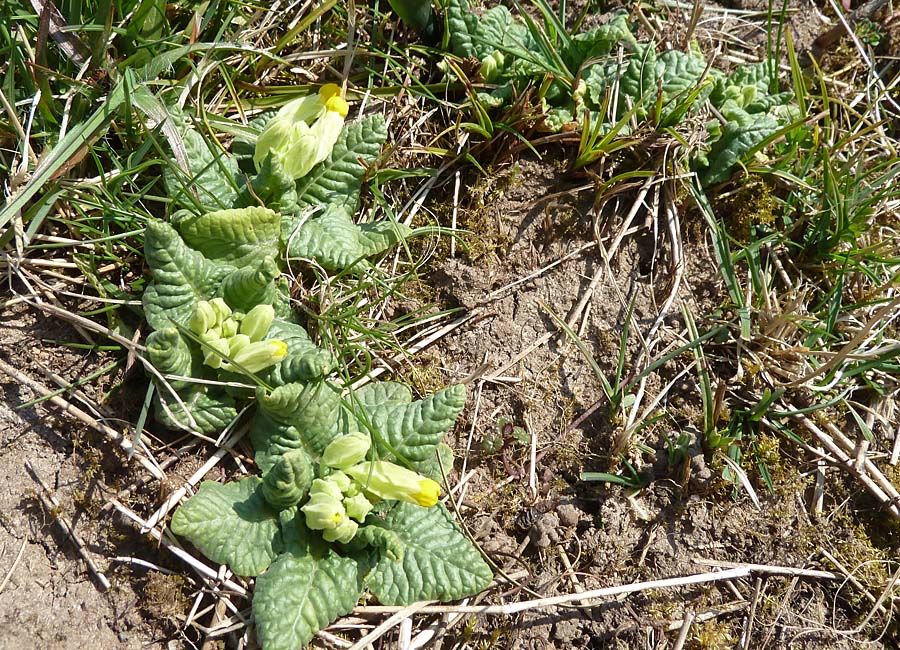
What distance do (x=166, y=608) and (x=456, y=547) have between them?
935 mm

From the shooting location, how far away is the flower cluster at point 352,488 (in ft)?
8.31

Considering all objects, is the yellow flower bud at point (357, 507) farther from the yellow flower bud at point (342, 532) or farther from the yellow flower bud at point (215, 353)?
the yellow flower bud at point (215, 353)

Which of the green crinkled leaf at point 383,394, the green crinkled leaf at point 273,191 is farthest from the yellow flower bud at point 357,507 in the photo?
the green crinkled leaf at point 273,191

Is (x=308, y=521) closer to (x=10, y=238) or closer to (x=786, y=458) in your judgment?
(x=10, y=238)

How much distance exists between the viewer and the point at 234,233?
2766mm

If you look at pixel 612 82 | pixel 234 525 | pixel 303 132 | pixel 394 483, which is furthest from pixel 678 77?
pixel 234 525

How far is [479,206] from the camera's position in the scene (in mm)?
3252

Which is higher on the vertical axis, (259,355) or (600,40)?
(600,40)

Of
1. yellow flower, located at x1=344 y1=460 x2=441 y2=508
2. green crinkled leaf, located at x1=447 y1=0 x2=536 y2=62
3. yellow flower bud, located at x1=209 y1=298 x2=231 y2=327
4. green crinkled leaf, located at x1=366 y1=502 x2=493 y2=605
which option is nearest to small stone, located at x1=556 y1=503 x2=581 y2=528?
green crinkled leaf, located at x1=366 y1=502 x2=493 y2=605

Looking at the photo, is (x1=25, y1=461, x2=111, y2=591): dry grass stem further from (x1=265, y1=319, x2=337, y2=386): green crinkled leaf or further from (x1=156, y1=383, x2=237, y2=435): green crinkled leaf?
(x1=265, y1=319, x2=337, y2=386): green crinkled leaf

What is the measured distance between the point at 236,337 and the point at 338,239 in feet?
1.78

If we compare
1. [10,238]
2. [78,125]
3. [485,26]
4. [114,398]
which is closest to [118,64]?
[78,125]

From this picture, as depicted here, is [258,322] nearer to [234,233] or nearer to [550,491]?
[234,233]

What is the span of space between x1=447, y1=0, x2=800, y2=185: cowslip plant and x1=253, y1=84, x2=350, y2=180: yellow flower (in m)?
0.62
